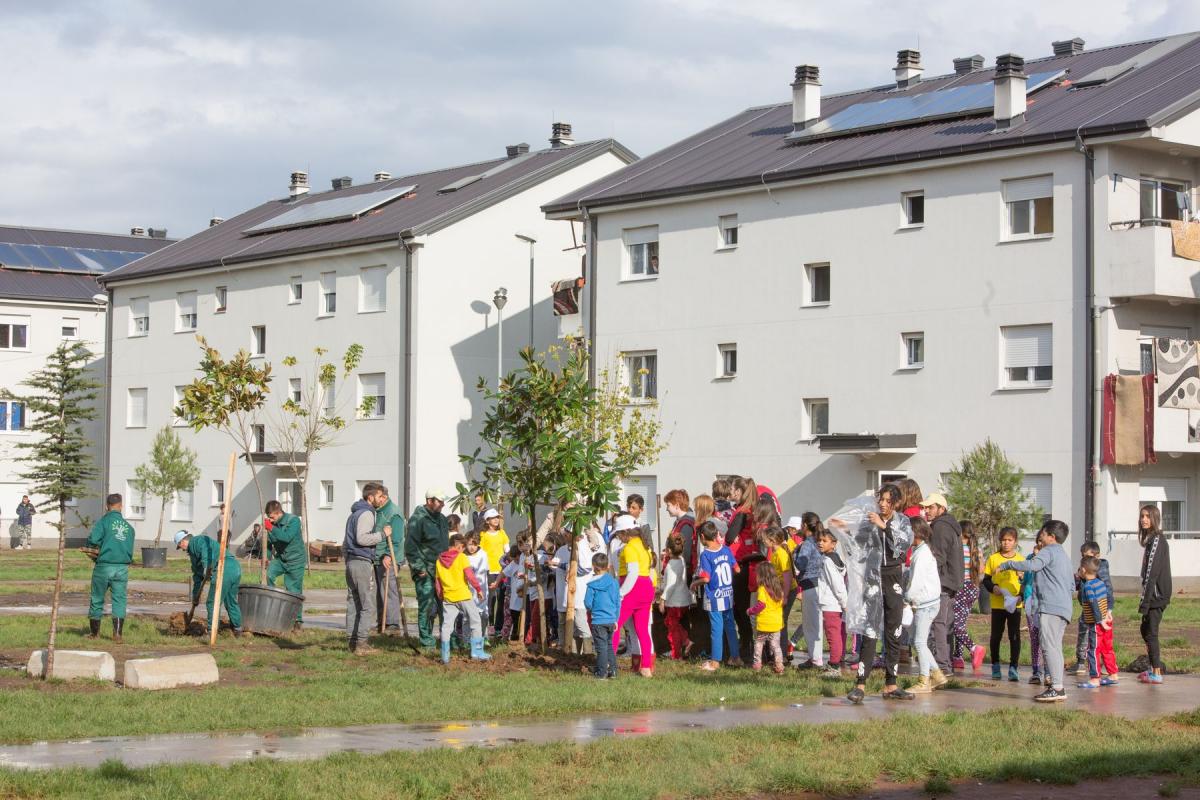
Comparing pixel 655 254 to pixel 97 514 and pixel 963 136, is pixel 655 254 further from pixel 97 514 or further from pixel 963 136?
pixel 97 514

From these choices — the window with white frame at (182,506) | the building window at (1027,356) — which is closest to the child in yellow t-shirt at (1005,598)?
the building window at (1027,356)

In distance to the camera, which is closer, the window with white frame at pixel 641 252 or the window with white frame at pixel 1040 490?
the window with white frame at pixel 1040 490

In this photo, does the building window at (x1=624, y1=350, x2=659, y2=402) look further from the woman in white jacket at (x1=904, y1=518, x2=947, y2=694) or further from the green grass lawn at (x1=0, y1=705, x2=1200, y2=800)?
the green grass lawn at (x1=0, y1=705, x2=1200, y2=800)

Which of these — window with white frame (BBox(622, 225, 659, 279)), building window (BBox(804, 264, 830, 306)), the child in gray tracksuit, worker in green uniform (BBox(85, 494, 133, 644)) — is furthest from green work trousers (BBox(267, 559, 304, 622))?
window with white frame (BBox(622, 225, 659, 279))

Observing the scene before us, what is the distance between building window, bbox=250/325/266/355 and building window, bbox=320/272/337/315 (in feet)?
9.59

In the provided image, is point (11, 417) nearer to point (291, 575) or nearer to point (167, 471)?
point (167, 471)

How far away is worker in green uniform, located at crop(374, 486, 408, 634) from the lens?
19625 millimetres

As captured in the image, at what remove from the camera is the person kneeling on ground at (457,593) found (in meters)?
17.5

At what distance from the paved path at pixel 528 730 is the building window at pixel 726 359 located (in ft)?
79.8

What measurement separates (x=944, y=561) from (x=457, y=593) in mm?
4981

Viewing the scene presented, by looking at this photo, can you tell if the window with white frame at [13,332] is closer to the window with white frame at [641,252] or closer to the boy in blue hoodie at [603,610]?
the window with white frame at [641,252]

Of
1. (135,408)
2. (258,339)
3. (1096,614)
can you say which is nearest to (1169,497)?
(1096,614)

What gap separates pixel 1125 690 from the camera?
15.6 metres

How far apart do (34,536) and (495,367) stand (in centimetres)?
2710
